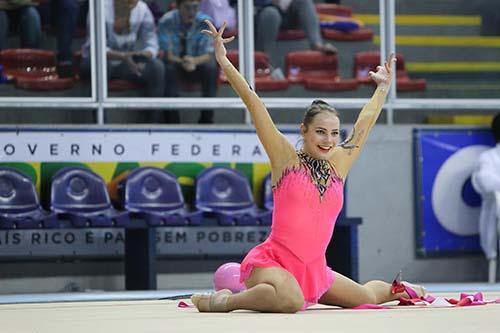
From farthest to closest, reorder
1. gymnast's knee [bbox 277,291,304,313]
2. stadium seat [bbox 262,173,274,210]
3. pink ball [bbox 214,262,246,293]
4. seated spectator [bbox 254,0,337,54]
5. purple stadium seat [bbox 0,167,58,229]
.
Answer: seated spectator [bbox 254,0,337,54], stadium seat [bbox 262,173,274,210], purple stadium seat [bbox 0,167,58,229], pink ball [bbox 214,262,246,293], gymnast's knee [bbox 277,291,304,313]

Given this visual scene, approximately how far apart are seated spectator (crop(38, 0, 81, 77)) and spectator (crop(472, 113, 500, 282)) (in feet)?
13.1

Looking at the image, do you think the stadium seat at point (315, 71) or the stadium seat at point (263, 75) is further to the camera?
the stadium seat at point (315, 71)

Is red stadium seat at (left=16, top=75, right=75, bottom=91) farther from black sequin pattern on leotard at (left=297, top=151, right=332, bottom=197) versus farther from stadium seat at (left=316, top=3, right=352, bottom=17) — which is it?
black sequin pattern on leotard at (left=297, top=151, right=332, bottom=197)

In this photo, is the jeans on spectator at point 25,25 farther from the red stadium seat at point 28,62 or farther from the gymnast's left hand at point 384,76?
the gymnast's left hand at point 384,76

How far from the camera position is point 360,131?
737 centimetres

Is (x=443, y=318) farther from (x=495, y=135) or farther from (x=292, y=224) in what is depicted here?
(x=495, y=135)

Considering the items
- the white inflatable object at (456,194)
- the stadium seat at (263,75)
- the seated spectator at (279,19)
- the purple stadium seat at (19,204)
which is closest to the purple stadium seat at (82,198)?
the purple stadium seat at (19,204)

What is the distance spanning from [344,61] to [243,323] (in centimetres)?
718

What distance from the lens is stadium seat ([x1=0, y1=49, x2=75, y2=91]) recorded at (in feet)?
38.4

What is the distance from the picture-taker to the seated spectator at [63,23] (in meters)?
11.7

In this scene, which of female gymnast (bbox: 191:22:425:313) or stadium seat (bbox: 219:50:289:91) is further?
stadium seat (bbox: 219:50:289:91)

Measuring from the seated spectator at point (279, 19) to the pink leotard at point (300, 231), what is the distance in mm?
5484

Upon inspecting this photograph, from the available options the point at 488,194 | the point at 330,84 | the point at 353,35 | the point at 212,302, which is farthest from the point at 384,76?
the point at 353,35

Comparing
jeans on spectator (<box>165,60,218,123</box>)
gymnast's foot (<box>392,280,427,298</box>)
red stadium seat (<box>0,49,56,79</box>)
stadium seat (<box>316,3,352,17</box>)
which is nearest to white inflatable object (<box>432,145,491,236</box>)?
stadium seat (<box>316,3,352,17</box>)
